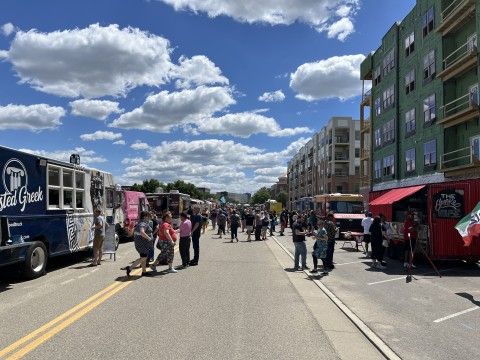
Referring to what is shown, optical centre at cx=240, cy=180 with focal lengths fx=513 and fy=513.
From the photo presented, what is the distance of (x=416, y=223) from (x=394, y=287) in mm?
4051

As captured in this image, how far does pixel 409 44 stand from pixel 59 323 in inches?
1470

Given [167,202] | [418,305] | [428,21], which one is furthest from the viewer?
[167,202]

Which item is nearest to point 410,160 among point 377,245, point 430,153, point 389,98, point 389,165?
point 430,153

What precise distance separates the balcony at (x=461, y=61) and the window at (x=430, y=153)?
438cm

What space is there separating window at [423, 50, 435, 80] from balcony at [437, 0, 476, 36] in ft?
7.22

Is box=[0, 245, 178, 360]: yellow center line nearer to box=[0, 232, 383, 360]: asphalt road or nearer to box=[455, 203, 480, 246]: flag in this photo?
box=[0, 232, 383, 360]: asphalt road

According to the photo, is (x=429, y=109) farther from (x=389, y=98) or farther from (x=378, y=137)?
(x=378, y=137)

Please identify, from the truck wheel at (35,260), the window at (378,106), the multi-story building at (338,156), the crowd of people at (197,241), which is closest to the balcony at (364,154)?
the window at (378,106)

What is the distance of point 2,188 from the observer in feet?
36.4

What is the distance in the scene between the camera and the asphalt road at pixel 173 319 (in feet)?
20.2

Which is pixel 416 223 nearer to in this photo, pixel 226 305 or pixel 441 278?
pixel 441 278

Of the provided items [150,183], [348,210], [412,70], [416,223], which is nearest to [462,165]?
[348,210]

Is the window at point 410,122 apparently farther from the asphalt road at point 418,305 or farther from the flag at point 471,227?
the flag at point 471,227

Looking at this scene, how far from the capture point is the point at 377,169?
153 ft
